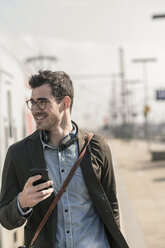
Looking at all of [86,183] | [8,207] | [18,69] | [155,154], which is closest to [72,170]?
[86,183]

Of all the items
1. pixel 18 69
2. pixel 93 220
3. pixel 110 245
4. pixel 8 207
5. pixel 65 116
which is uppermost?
pixel 18 69

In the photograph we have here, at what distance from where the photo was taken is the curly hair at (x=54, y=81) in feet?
7.61

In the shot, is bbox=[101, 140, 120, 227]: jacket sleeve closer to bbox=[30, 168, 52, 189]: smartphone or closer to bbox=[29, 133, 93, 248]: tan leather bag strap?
bbox=[29, 133, 93, 248]: tan leather bag strap

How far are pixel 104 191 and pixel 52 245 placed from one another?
1.48 ft

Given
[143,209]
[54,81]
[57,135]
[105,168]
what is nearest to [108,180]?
[105,168]

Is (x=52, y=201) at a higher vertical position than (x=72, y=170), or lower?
lower

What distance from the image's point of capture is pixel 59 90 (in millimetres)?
2381

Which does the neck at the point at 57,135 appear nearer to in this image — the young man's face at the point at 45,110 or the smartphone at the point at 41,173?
the young man's face at the point at 45,110

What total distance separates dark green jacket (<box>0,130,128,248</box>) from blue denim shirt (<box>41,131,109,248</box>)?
1.7 inches

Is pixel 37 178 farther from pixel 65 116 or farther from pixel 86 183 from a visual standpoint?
pixel 65 116

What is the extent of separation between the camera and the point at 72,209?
2.27m

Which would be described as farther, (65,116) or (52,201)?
(65,116)

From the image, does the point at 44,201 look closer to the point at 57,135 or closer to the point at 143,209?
the point at 57,135

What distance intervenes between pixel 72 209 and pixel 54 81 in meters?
0.73
